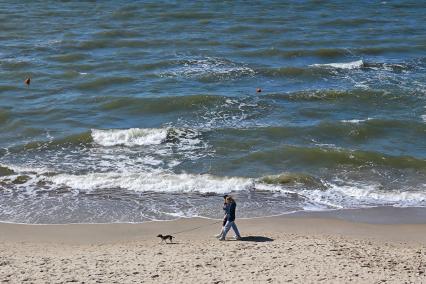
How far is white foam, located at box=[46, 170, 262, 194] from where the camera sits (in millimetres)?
23625

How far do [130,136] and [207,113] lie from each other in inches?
172

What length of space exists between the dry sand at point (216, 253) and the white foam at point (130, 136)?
7.62 meters

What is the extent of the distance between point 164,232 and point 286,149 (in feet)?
27.8

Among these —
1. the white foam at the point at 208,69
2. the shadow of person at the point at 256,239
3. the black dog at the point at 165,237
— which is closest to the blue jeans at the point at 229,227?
the shadow of person at the point at 256,239

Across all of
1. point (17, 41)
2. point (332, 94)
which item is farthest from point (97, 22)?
point (332, 94)

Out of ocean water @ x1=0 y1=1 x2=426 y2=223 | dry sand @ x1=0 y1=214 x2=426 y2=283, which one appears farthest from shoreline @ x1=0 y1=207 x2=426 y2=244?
ocean water @ x1=0 y1=1 x2=426 y2=223

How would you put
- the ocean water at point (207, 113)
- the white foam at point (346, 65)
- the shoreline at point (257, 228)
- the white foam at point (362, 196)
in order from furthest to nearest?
the white foam at point (346, 65), the ocean water at point (207, 113), the white foam at point (362, 196), the shoreline at point (257, 228)

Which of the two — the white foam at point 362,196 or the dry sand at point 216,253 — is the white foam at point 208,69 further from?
the dry sand at point 216,253

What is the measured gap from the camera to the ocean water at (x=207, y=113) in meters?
23.1

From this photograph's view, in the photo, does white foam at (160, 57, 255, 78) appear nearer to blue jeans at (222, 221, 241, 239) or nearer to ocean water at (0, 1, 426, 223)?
ocean water at (0, 1, 426, 223)

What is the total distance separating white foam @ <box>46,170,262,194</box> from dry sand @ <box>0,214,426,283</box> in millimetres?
2824

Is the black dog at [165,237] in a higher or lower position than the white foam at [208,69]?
lower

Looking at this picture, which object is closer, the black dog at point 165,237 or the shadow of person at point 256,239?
the black dog at point 165,237

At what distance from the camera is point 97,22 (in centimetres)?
4988
